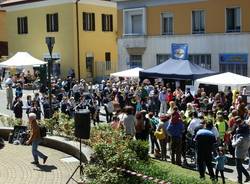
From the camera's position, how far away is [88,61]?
48812 mm

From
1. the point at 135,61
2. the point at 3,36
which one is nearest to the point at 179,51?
the point at 135,61

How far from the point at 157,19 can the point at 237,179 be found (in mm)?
26590

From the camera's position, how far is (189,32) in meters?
37.9

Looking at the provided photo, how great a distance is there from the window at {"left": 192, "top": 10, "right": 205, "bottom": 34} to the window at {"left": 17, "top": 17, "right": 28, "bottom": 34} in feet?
67.4

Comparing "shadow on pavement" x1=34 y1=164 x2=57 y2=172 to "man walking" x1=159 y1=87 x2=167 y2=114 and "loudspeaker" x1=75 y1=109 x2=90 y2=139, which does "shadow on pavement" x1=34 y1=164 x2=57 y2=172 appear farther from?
"man walking" x1=159 y1=87 x2=167 y2=114

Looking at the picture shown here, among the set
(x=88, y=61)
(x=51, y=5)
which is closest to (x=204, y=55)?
(x=88, y=61)

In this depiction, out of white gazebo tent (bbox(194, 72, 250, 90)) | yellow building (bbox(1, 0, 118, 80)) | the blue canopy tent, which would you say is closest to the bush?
white gazebo tent (bbox(194, 72, 250, 90))

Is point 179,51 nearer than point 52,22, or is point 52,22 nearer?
point 179,51

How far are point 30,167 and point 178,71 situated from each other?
47.1 feet

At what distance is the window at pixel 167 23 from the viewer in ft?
129

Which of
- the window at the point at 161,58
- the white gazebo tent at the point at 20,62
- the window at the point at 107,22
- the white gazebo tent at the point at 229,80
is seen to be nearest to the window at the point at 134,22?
the window at the point at 161,58

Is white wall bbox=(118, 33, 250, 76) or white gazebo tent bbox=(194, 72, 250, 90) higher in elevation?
white wall bbox=(118, 33, 250, 76)

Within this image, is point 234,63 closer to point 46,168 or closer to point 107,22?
point 107,22

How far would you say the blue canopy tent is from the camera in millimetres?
28094
